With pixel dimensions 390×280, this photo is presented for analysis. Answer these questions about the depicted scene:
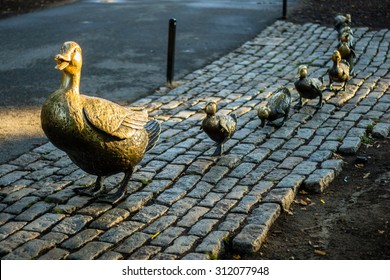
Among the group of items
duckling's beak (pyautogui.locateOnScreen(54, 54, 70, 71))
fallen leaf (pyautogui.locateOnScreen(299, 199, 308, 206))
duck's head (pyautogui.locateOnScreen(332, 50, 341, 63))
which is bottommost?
fallen leaf (pyautogui.locateOnScreen(299, 199, 308, 206))

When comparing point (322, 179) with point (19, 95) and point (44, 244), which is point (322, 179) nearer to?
point (44, 244)

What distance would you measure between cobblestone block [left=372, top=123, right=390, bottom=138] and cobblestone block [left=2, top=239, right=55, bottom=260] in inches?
198

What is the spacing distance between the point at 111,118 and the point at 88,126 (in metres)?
0.27

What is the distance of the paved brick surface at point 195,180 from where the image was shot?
677cm

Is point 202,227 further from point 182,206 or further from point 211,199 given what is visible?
point 211,199

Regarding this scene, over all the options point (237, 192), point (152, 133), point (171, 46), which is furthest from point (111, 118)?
point (171, 46)

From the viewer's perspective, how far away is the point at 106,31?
609 inches

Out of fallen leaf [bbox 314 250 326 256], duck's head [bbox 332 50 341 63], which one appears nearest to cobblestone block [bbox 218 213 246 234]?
fallen leaf [bbox 314 250 326 256]

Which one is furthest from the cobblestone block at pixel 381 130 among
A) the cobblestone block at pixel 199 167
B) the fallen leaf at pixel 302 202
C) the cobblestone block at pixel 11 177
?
the cobblestone block at pixel 11 177

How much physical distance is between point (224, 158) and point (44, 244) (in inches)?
113

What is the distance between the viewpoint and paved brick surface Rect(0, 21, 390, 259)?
6.77m

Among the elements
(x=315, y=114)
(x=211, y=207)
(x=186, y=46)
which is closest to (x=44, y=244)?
(x=211, y=207)

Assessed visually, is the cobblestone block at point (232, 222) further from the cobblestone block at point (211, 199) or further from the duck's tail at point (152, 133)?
the duck's tail at point (152, 133)

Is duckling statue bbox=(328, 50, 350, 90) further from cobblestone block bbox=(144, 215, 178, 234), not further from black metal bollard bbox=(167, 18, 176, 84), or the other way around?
cobblestone block bbox=(144, 215, 178, 234)
